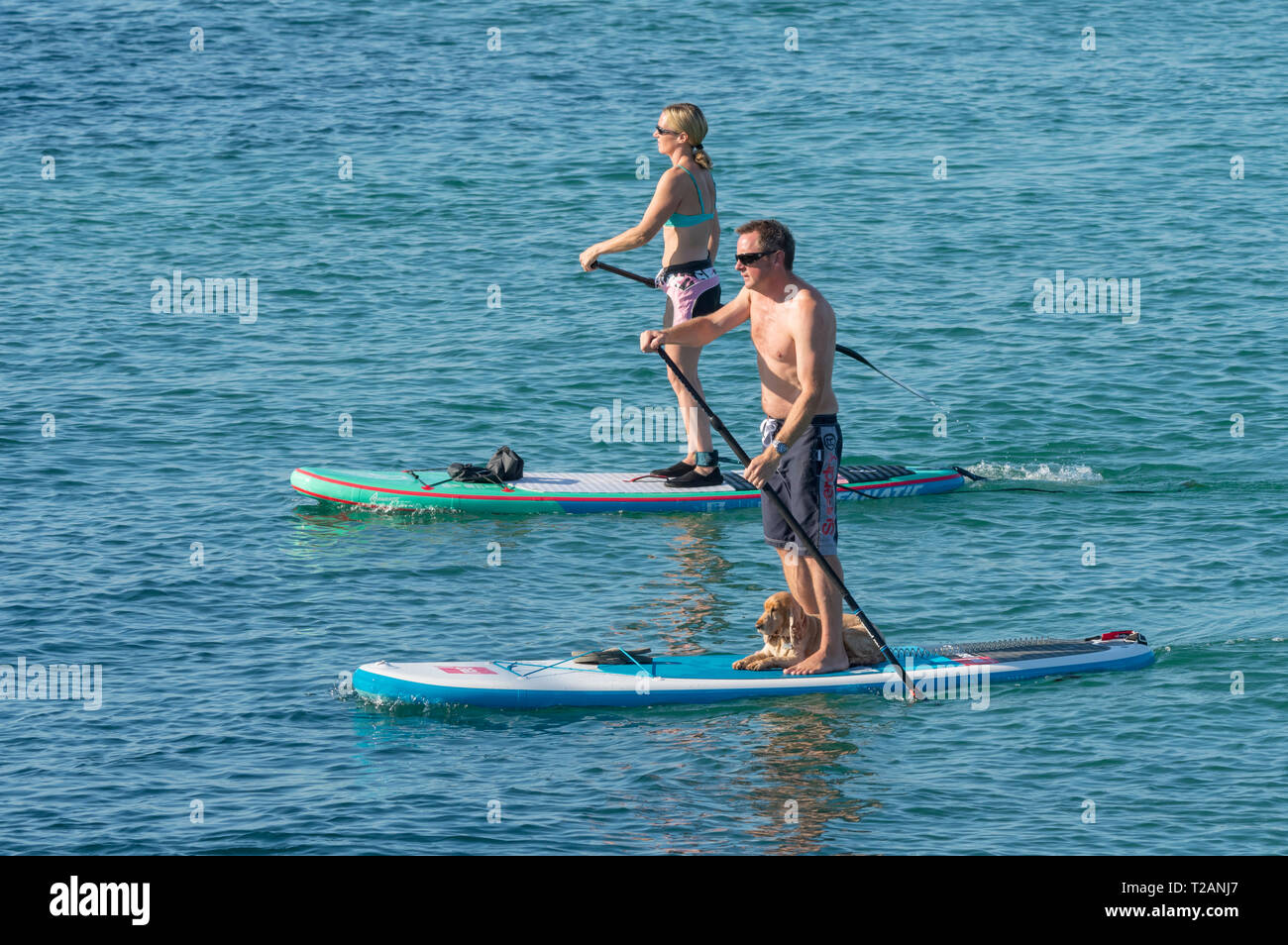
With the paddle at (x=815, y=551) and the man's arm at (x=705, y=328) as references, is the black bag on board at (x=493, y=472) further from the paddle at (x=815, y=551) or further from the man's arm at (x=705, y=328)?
the man's arm at (x=705, y=328)

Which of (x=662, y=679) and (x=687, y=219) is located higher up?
Answer: (x=687, y=219)

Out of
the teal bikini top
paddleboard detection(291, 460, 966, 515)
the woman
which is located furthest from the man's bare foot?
the teal bikini top

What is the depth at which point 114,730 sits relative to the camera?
10.3 m

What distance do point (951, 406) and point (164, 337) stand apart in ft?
29.8

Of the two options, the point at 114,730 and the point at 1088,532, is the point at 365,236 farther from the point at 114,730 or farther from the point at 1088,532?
the point at 114,730

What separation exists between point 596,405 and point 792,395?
810 cm

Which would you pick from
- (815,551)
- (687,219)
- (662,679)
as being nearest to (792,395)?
(815,551)

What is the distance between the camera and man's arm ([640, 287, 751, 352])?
10.2 metres

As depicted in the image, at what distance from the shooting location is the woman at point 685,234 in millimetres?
13555

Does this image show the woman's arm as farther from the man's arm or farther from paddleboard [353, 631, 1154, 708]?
paddleboard [353, 631, 1154, 708]

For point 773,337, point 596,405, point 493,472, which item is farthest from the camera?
point 596,405

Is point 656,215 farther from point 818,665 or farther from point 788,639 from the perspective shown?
point 818,665

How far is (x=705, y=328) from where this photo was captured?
10.4 meters

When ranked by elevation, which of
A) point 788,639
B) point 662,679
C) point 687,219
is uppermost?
point 687,219
